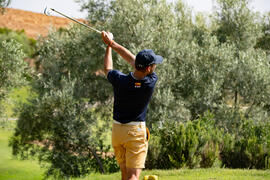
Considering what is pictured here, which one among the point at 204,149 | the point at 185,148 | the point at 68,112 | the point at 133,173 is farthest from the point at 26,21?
the point at 133,173

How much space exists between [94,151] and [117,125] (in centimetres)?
863

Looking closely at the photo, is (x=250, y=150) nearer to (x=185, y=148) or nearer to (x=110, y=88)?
(x=185, y=148)

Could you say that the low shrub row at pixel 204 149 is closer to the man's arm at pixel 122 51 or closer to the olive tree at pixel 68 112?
the olive tree at pixel 68 112

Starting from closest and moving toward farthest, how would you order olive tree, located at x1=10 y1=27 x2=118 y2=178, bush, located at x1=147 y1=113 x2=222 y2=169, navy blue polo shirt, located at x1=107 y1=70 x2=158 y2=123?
navy blue polo shirt, located at x1=107 y1=70 x2=158 y2=123, bush, located at x1=147 y1=113 x2=222 y2=169, olive tree, located at x1=10 y1=27 x2=118 y2=178

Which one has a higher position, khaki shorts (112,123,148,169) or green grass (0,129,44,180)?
khaki shorts (112,123,148,169)

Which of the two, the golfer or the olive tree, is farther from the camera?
the olive tree

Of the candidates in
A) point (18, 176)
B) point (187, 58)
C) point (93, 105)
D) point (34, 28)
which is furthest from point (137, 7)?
point (34, 28)

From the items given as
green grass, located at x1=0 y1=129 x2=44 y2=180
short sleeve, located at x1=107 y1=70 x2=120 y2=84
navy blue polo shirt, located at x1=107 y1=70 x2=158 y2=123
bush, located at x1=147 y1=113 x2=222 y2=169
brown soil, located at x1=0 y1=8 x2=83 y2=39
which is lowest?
green grass, located at x1=0 y1=129 x2=44 y2=180

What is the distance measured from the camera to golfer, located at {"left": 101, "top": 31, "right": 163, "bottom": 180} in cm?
391

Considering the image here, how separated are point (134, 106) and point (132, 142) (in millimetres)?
464

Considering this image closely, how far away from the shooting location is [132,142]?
404 cm

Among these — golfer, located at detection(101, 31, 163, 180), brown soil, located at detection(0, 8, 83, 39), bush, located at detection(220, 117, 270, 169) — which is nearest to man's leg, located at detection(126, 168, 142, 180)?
golfer, located at detection(101, 31, 163, 180)

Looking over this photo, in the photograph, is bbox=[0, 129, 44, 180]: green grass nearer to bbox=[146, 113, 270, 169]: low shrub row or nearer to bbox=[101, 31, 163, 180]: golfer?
bbox=[146, 113, 270, 169]: low shrub row

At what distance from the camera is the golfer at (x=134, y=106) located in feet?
12.8
